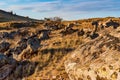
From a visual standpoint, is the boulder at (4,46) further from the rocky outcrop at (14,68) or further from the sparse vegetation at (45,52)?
the rocky outcrop at (14,68)

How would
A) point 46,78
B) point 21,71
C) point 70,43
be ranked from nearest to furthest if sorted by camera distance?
point 46,78, point 21,71, point 70,43

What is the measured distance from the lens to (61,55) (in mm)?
33531

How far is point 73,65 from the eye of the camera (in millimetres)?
25953

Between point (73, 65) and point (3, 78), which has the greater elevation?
point (73, 65)

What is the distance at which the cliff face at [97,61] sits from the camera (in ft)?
72.1

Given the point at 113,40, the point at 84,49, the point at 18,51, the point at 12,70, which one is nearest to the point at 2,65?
the point at 12,70

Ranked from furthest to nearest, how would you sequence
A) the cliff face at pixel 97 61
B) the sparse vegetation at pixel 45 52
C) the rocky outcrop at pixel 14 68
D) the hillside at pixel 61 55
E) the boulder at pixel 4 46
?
the boulder at pixel 4 46
the rocky outcrop at pixel 14 68
the sparse vegetation at pixel 45 52
the hillside at pixel 61 55
the cliff face at pixel 97 61

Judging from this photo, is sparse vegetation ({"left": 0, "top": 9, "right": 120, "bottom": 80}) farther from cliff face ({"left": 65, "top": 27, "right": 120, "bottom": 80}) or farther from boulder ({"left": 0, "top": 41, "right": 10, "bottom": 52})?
cliff face ({"left": 65, "top": 27, "right": 120, "bottom": 80})

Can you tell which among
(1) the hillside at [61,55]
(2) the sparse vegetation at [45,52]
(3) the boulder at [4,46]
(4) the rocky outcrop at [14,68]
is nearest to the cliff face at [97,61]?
(1) the hillside at [61,55]

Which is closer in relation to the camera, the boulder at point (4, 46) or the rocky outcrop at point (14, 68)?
the rocky outcrop at point (14, 68)

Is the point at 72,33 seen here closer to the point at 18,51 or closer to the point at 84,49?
the point at 18,51

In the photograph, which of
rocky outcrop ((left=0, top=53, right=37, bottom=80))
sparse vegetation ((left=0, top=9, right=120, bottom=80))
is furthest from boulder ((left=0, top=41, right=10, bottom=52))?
rocky outcrop ((left=0, top=53, right=37, bottom=80))

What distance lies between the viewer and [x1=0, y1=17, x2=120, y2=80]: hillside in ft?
77.5

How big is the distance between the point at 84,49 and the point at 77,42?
335 inches
